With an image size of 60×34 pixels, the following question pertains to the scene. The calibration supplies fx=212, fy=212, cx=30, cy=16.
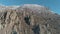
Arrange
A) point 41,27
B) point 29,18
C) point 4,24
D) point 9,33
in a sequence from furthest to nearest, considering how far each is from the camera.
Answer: point 29,18, point 41,27, point 4,24, point 9,33

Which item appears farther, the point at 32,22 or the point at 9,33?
the point at 32,22

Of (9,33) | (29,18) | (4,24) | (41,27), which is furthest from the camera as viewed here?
(29,18)

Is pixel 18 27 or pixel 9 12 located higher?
pixel 9 12

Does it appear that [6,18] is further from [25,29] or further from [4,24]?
[25,29]

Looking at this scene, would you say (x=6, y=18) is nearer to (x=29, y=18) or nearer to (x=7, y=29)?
(x=7, y=29)

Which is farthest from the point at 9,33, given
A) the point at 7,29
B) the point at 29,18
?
the point at 29,18

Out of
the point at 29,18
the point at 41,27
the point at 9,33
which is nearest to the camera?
the point at 9,33

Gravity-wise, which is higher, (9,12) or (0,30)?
(9,12)

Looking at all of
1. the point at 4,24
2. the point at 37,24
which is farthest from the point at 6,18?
the point at 37,24

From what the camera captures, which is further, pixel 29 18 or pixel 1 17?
pixel 29 18
